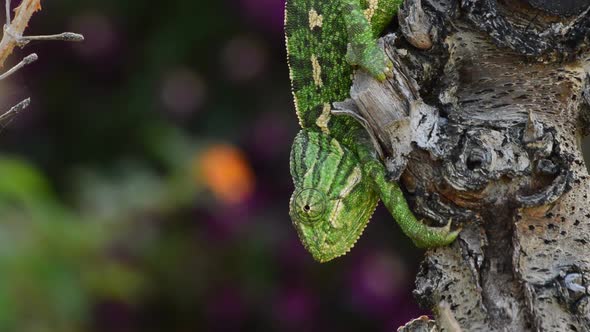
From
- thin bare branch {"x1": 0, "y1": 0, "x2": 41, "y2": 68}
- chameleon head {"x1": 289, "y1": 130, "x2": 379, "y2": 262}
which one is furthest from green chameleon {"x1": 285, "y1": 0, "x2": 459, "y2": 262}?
thin bare branch {"x1": 0, "y1": 0, "x2": 41, "y2": 68}

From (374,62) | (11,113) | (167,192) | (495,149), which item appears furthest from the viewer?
(167,192)

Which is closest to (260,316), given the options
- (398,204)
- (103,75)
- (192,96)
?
(192,96)

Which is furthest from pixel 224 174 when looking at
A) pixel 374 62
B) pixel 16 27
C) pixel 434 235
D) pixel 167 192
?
pixel 16 27

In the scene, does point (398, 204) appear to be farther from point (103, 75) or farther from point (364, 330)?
point (103, 75)

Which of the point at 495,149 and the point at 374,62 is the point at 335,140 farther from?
the point at 495,149

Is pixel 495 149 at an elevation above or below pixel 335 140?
above

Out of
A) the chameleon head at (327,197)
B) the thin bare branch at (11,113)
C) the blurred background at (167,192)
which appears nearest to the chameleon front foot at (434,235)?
the chameleon head at (327,197)

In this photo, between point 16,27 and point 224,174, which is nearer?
point 16,27

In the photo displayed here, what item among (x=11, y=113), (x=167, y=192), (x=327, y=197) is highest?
(x=11, y=113)
